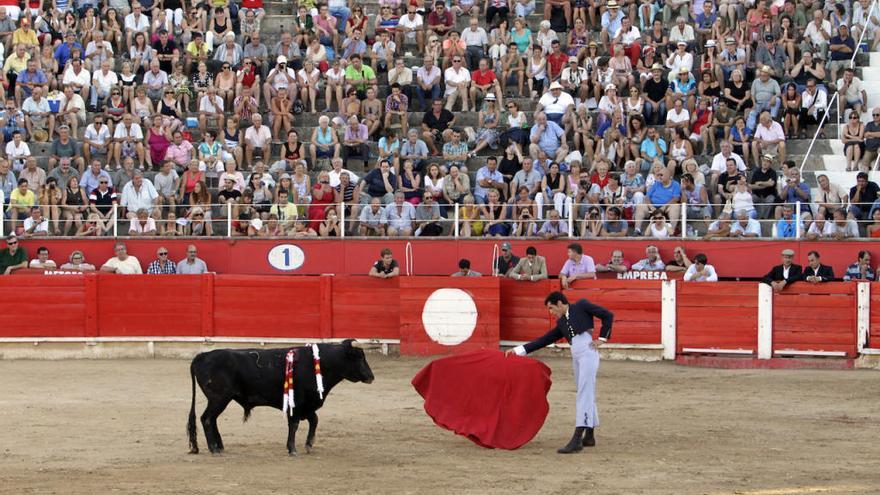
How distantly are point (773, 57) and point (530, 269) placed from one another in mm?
6169

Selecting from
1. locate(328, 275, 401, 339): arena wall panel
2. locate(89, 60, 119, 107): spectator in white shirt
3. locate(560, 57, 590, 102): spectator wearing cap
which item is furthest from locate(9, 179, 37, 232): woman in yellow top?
locate(560, 57, 590, 102): spectator wearing cap

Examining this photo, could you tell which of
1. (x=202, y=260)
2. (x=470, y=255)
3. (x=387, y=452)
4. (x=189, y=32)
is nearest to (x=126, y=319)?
(x=202, y=260)

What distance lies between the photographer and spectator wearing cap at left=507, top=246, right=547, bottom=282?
2050 centimetres

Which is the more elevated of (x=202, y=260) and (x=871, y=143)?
(x=871, y=143)

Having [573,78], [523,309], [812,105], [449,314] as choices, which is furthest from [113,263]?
[812,105]

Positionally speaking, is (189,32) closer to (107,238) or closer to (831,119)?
(107,238)

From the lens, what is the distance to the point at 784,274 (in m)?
19.6

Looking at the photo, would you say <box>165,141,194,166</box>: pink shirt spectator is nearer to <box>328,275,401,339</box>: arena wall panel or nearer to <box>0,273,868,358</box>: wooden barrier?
<box>0,273,868,358</box>: wooden barrier

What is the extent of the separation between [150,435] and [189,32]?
13.7m

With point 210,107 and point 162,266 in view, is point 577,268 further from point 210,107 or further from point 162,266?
point 210,107

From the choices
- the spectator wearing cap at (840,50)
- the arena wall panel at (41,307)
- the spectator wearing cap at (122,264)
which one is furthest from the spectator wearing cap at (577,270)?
the arena wall panel at (41,307)

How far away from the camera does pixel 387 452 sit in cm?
1257

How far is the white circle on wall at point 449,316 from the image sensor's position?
20.3 meters

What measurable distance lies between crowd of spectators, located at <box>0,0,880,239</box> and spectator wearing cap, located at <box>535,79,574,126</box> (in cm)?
3
